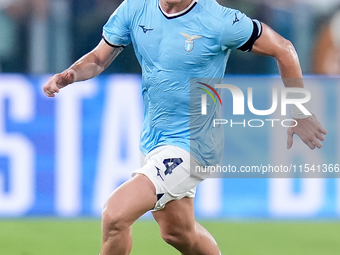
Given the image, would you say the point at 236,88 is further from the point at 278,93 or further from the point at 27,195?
the point at 27,195

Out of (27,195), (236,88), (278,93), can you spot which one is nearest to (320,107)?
(278,93)

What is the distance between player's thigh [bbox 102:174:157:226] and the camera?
2977mm

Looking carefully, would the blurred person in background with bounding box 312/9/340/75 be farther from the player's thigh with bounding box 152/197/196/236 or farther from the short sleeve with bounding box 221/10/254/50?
the player's thigh with bounding box 152/197/196/236

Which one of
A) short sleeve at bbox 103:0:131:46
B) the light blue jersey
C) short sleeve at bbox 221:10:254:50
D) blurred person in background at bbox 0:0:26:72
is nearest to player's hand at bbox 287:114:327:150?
the light blue jersey

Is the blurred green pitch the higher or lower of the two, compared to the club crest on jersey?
lower

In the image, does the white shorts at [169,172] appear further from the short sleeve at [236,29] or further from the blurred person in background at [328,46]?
the blurred person in background at [328,46]

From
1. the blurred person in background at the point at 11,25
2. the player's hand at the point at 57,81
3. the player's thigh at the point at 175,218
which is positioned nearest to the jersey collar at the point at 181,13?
the player's hand at the point at 57,81

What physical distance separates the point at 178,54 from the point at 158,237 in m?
2.05

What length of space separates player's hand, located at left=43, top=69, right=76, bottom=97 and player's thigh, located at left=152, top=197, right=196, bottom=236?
0.91 meters

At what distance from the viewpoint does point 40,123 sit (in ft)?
17.9

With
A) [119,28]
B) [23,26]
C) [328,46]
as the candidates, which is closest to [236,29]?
[119,28]

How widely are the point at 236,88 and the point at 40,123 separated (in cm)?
183

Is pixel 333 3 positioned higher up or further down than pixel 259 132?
higher up

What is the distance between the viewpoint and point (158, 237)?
4.88 m
